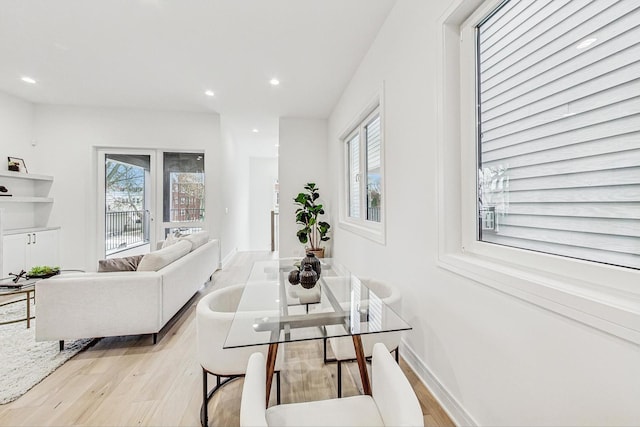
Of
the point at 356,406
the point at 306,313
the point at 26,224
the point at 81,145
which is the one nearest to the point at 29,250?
the point at 26,224

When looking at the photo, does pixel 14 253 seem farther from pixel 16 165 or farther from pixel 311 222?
pixel 311 222

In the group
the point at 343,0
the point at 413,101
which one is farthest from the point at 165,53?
the point at 413,101

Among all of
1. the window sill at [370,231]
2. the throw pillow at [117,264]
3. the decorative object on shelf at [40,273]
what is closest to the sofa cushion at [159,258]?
the throw pillow at [117,264]

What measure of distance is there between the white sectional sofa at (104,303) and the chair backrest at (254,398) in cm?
172

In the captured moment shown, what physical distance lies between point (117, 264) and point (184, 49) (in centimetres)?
222

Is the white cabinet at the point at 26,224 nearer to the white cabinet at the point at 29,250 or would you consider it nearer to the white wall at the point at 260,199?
the white cabinet at the point at 29,250

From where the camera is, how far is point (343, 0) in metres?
2.29

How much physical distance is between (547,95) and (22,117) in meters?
6.46

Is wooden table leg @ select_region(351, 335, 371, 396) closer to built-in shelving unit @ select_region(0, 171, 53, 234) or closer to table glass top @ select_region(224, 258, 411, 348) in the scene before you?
table glass top @ select_region(224, 258, 411, 348)

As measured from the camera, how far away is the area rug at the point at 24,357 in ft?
6.13

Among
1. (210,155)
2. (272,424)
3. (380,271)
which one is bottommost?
(272,424)

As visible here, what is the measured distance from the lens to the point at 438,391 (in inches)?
66.4

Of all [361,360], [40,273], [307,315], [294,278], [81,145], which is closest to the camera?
[307,315]

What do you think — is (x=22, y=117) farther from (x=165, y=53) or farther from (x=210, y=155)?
(x=165, y=53)
